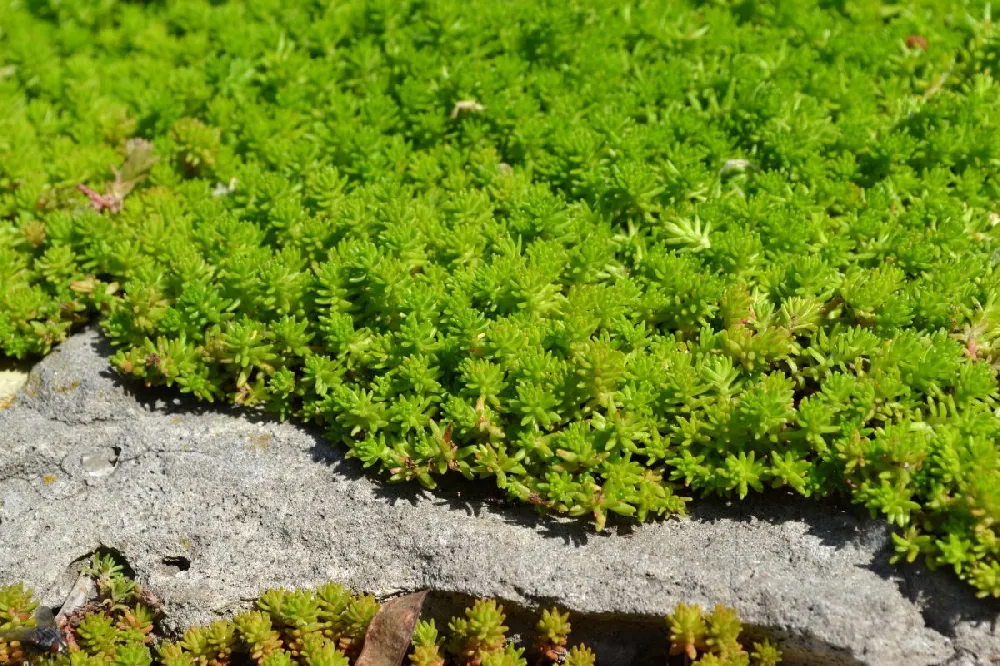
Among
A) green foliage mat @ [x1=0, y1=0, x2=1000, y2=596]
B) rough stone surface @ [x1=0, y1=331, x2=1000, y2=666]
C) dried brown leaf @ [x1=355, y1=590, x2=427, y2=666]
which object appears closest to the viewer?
rough stone surface @ [x1=0, y1=331, x2=1000, y2=666]

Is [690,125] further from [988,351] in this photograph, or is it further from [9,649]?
[9,649]

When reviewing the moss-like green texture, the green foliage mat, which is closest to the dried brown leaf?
the moss-like green texture

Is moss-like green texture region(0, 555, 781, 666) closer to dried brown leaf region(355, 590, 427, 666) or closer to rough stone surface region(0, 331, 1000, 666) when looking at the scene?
dried brown leaf region(355, 590, 427, 666)

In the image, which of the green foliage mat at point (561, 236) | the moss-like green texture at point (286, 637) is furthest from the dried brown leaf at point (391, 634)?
the green foliage mat at point (561, 236)

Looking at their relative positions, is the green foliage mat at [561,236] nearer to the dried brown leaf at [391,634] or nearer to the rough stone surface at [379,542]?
the rough stone surface at [379,542]

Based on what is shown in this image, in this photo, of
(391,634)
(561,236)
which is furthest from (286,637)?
(561,236)

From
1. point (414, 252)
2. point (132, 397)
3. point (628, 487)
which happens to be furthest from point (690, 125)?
point (132, 397)
